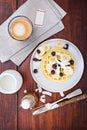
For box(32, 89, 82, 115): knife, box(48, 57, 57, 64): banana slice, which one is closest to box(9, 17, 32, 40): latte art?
box(48, 57, 57, 64): banana slice

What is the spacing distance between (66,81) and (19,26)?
0.24 m

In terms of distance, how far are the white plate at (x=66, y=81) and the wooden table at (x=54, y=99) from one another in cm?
1

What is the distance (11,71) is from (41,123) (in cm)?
20

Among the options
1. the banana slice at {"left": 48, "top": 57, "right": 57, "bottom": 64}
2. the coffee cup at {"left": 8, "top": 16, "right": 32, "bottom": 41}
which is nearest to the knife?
the banana slice at {"left": 48, "top": 57, "right": 57, "bottom": 64}

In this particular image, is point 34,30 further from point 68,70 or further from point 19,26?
point 68,70

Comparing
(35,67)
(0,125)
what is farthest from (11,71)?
(0,125)

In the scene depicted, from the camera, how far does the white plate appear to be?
1044 millimetres

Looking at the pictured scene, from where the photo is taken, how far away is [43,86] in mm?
1055

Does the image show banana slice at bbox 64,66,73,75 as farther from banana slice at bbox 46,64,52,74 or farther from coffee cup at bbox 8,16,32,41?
coffee cup at bbox 8,16,32,41

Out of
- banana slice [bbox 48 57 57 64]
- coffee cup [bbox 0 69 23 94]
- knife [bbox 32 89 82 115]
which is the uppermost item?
banana slice [bbox 48 57 57 64]

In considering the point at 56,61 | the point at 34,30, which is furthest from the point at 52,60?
the point at 34,30

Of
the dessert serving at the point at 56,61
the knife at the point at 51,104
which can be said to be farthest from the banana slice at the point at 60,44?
the knife at the point at 51,104

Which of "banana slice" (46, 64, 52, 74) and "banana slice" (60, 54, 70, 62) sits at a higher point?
"banana slice" (60, 54, 70, 62)

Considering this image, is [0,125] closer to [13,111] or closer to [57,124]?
[13,111]
